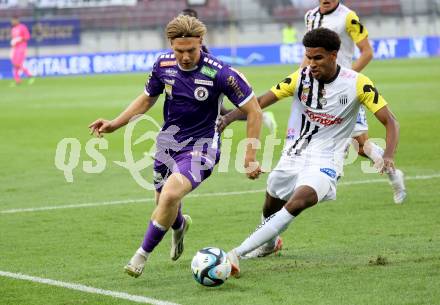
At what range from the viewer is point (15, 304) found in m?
7.49

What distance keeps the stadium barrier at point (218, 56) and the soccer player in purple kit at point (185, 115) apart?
121 feet

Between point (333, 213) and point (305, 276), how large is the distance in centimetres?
338

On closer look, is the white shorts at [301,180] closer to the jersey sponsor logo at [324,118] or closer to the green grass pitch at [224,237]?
the jersey sponsor logo at [324,118]

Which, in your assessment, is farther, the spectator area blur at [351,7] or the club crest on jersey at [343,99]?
the spectator area blur at [351,7]

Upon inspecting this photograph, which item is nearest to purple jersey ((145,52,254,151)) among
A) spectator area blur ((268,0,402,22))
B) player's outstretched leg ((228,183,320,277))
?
player's outstretched leg ((228,183,320,277))

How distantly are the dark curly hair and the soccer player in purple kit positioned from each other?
0.62 meters

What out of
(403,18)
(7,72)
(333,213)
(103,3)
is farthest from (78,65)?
(333,213)

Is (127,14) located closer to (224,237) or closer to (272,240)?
(224,237)

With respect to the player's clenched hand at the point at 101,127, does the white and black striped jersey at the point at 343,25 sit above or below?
below

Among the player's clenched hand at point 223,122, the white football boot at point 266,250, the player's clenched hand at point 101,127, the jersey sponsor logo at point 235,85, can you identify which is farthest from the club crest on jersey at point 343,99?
the player's clenched hand at point 101,127

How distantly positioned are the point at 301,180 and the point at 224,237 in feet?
6.68

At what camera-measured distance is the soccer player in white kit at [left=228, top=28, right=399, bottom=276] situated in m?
8.31

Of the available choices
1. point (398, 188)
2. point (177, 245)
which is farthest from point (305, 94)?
point (398, 188)

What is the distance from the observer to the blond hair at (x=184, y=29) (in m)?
8.35
